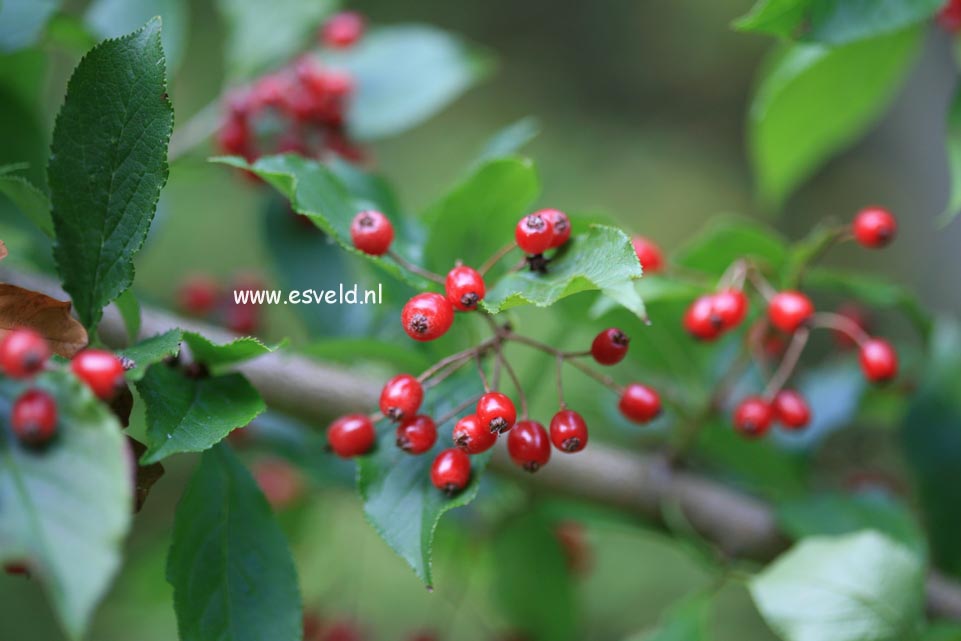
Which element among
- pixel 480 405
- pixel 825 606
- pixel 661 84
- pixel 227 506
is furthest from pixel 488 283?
pixel 661 84

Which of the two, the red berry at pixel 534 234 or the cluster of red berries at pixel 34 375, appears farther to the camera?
the red berry at pixel 534 234

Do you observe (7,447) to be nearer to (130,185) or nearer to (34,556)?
(34,556)

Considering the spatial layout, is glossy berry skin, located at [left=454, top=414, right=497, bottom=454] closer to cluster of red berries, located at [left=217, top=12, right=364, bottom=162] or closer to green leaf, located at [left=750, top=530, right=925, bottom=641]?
green leaf, located at [left=750, top=530, right=925, bottom=641]

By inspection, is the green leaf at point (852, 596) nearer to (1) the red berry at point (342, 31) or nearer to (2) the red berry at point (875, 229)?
(2) the red berry at point (875, 229)

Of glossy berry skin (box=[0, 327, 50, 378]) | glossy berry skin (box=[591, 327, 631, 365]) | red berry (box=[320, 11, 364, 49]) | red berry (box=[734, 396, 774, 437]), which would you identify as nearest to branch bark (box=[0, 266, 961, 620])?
red berry (box=[734, 396, 774, 437])

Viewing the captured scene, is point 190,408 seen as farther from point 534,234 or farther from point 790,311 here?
point 790,311

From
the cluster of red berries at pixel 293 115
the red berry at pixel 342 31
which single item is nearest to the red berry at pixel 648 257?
the cluster of red berries at pixel 293 115
